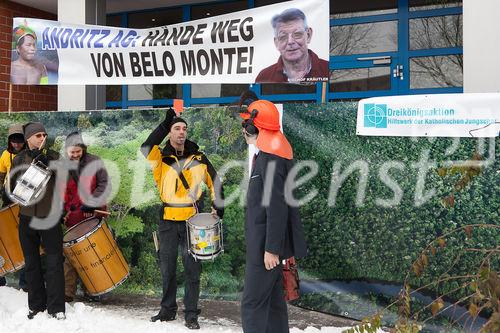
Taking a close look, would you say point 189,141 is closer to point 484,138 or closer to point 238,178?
point 238,178

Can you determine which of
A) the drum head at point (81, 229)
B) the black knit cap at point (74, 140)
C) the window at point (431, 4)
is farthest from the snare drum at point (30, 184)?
the window at point (431, 4)

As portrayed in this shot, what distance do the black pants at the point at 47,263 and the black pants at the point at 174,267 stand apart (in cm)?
100

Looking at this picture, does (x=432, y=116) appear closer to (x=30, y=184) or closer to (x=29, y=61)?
(x=30, y=184)

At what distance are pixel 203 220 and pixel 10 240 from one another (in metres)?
2.36

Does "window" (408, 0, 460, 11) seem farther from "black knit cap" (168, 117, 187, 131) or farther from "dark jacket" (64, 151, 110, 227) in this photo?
"dark jacket" (64, 151, 110, 227)

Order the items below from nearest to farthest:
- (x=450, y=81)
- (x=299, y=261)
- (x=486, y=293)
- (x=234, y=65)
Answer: (x=486, y=293)
(x=299, y=261)
(x=234, y=65)
(x=450, y=81)

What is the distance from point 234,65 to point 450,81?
13.9ft

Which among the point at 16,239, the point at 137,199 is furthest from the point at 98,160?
the point at 16,239

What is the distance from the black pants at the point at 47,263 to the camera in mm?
6016

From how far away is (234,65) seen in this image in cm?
635

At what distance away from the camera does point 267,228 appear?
14.6 ft

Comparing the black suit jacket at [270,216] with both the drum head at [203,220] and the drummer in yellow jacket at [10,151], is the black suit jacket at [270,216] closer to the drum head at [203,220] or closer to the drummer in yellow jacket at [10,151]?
the drum head at [203,220]

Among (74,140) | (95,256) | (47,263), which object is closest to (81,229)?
(95,256)

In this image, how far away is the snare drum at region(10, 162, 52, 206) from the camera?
5828 mm
